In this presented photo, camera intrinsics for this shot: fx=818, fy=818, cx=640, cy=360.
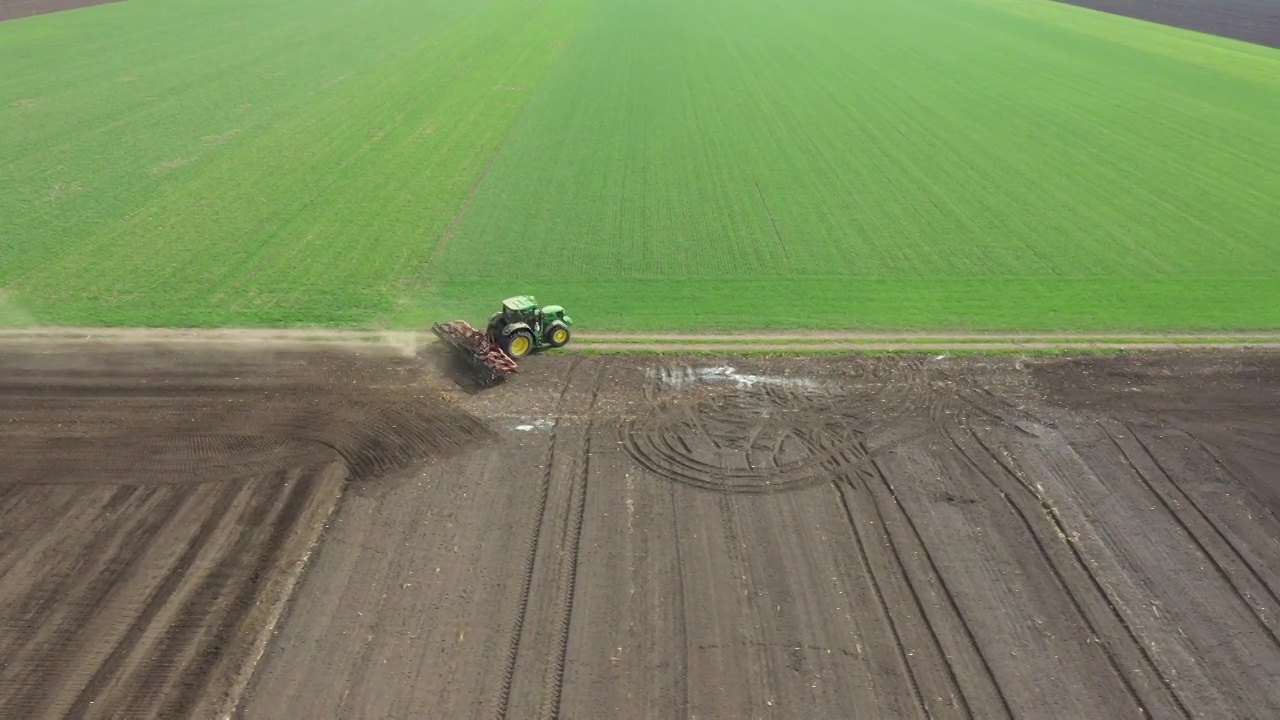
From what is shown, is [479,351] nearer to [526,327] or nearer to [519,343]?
[519,343]

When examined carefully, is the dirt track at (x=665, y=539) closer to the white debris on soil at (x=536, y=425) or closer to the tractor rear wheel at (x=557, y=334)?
the white debris on soil at (x=536, y=425)

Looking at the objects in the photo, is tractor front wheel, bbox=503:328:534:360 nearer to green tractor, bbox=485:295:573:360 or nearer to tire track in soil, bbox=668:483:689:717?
green tractor, bbox=485:295:573:360

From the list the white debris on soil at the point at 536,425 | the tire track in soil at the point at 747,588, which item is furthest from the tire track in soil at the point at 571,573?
the tire track in soil at the point at 747,588

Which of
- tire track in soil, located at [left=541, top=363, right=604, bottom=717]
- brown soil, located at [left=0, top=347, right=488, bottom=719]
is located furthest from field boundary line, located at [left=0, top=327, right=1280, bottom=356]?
tire track in soil, located at [left=541, top=363, right=604, bottom=717]

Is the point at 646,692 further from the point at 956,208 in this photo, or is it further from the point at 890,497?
the point at 956,208

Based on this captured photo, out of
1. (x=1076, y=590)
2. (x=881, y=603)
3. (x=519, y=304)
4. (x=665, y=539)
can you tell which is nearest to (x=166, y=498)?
(x=519, y=304)

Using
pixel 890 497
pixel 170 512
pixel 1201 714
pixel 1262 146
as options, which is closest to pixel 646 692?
pixel 890 497
